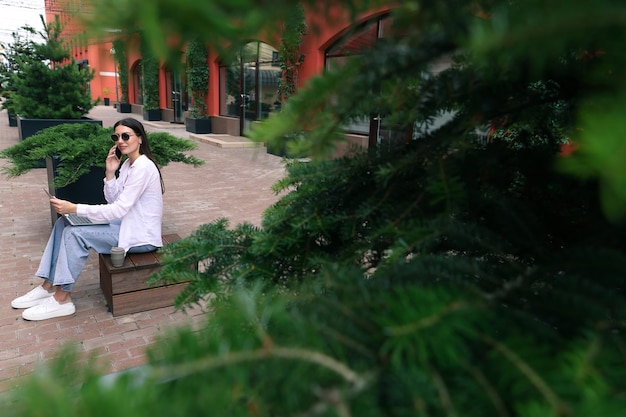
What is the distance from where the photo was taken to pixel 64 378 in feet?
1.81

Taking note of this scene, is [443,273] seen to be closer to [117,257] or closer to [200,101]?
[117,257]

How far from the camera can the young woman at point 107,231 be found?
12.5 feet

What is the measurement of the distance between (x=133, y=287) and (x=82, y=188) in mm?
2500

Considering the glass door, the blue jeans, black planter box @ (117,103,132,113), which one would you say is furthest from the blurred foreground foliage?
black planter box @ (117,103,132,113)

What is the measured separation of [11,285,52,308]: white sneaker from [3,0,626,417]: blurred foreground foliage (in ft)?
11.9

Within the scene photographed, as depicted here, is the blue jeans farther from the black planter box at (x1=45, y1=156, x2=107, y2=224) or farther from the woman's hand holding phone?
the black planter box at (x1=45, y1=156, x2=107, y2=224)

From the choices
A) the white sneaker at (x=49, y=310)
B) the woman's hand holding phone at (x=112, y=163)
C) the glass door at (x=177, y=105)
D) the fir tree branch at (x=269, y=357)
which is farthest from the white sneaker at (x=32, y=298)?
the glass door at (x=177, y=105)

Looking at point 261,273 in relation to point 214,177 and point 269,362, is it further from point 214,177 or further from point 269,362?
point 214,177

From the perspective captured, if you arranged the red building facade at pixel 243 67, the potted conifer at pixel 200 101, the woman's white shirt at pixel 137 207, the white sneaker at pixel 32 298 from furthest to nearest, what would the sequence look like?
the potted conifer at pixel 200 101, the white sneaker at pixel 32 298, the woman's white shirt at pixel 137 207, the red building facade at pixel 243 67

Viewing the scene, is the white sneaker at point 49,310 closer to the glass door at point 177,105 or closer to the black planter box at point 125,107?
the glass door at point 177,105

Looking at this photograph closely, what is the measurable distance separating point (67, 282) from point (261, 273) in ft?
10.6

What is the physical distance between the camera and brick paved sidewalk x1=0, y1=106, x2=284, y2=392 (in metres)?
3.37

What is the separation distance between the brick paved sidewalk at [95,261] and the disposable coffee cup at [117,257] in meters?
0.49

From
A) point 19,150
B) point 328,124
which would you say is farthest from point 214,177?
point 328,124
